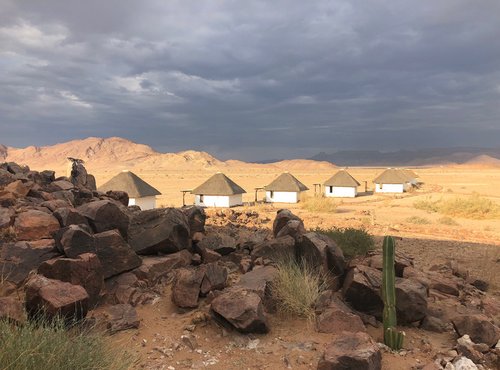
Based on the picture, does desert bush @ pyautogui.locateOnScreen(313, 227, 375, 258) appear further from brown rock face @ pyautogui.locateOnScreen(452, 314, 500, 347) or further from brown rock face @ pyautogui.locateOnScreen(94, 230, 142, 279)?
brown rock face @ pyautogui.locateOnScreen(94, 230, 142, 279)

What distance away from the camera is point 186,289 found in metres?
6.44

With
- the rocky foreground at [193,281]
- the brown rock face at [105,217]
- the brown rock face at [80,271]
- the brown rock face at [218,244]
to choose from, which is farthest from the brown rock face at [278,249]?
the brown rock face at [80,271]

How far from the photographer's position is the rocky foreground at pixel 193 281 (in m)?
5.16

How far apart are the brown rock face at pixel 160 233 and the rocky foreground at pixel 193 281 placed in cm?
2

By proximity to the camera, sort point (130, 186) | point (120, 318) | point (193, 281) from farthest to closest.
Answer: point (130, 186) → point (193, 281) → point (120, 318)

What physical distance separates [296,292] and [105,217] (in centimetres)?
346

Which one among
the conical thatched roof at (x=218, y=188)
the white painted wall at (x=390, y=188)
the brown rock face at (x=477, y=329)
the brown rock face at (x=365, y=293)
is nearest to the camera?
the brown rock face at (x=477, y=329)

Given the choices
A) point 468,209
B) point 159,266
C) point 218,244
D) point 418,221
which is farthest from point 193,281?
point 468,209

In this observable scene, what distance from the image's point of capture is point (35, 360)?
11.2 feet

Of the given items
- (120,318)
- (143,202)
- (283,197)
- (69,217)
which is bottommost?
(120,318)

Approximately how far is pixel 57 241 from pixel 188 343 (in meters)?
2.54

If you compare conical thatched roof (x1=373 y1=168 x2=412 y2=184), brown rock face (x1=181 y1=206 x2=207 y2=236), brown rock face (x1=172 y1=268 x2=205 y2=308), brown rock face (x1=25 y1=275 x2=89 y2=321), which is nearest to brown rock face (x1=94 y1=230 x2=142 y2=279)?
brown rock face (x1=172 y1=268 x2=205 y2=308)

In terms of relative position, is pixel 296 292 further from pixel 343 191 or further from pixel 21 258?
pixel 343 191

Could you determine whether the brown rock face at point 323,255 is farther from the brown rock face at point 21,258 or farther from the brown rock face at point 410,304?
the brown rock face at point 21,258
